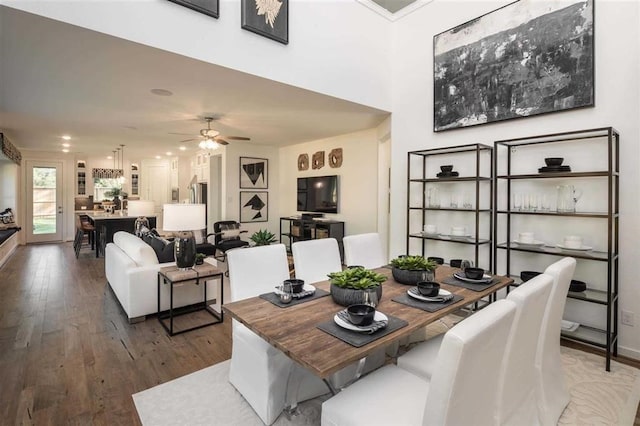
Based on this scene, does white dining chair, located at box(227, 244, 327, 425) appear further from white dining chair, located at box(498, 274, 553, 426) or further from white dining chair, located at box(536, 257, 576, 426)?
white dining chair, located at box(536, 257, 576, 426)

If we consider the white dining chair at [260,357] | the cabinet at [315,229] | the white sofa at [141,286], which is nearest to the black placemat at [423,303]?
the white dining chair at [260,357]

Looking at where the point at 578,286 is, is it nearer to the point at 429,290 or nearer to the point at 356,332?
the point at 429,290

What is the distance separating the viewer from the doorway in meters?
8.59

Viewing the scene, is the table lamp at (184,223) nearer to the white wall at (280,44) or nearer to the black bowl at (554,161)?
the white wall at (280,44)

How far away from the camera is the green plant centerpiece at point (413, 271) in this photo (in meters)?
2.27

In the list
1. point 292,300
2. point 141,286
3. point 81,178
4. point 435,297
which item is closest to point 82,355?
point 141,286

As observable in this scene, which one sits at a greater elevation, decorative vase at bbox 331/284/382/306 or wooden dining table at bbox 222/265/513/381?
decorative vase at bbox 331/284/382/306

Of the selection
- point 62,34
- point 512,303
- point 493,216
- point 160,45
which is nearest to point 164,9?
point 160,45

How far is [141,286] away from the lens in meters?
3.41

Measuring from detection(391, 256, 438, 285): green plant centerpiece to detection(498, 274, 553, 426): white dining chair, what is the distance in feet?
2.51

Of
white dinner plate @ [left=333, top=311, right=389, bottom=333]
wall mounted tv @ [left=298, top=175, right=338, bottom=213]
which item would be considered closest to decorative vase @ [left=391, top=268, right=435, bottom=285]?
white dinner plate @ [left=333, top=311, right=389, bottom=333]

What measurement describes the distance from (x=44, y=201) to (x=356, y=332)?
35.0 ft

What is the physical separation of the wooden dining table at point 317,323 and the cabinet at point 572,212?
131 centimetres

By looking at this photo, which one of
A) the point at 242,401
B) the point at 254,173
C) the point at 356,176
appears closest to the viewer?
the point at 242,401
